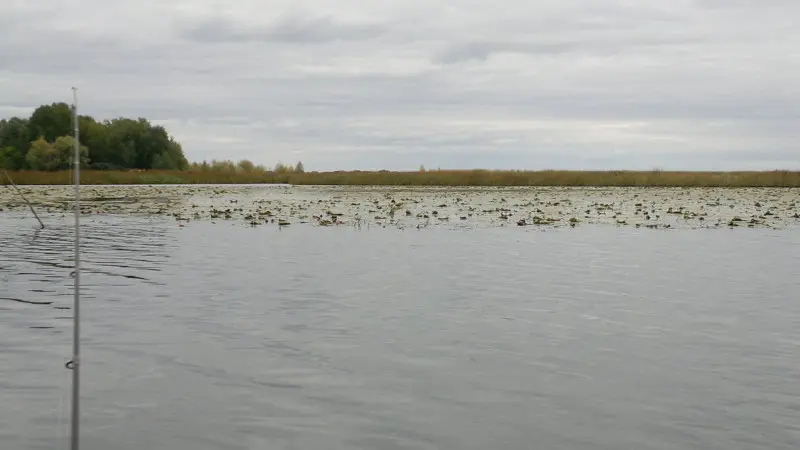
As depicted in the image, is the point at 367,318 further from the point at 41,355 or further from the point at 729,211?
the point at 729,211

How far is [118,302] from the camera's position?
16.6 m

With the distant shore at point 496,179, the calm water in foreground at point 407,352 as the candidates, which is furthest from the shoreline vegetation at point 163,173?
the calm water in foreground at point 407,352

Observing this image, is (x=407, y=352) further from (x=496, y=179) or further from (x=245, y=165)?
(x=245, y=165)

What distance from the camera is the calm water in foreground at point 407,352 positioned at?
880 centimetres

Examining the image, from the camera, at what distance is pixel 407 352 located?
40.3 ft

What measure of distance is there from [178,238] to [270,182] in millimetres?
90715

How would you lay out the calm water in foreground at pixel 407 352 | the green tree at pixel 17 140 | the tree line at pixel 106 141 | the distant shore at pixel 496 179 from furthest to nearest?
1. the green tree at pixel 17 140
2. the tree line at pixel 106 141
3. the distant shore at pixel 496 179
4. the calm water in foreground at pixel 407 352

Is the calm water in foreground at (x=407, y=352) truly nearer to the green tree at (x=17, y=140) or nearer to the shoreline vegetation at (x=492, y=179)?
the shoreline vegetation at (x=492, y=179)

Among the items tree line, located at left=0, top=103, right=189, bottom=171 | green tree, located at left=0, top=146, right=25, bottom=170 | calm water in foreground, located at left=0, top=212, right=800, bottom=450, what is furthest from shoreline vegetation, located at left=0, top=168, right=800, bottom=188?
calm water in foreground, located at left=0, top=212, right=800, bottom=450

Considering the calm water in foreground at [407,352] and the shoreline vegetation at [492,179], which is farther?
the shoreline vegetation at [492,179]

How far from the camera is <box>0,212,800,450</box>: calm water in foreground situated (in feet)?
28.9

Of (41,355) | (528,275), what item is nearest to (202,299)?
(41,355)

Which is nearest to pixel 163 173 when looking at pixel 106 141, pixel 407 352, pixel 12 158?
pixel 106 141

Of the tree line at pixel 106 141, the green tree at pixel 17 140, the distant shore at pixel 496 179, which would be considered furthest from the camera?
the green tree at pixel 17 140
